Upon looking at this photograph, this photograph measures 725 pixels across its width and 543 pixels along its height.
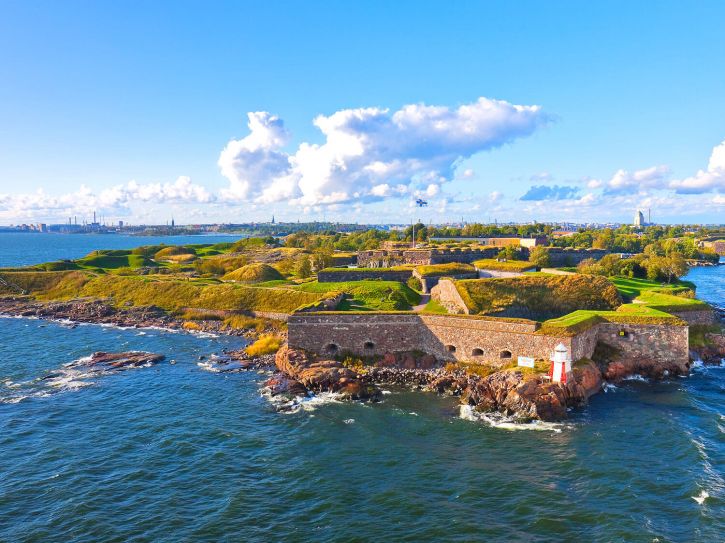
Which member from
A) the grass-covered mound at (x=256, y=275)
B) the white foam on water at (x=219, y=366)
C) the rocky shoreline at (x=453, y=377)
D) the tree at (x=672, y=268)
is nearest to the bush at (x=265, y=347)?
the rocky shoreline at (x=453, y=377)

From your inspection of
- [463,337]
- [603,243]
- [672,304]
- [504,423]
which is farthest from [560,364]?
[603,243]

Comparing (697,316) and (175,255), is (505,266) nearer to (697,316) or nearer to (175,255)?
(697,316)

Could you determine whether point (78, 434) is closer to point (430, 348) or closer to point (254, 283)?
point (430, 348)

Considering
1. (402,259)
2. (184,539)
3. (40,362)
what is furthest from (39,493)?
(402,259)

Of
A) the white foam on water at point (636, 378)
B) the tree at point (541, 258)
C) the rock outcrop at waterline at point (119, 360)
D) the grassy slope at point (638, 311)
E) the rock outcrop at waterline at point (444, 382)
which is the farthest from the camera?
the tree at point (541, 258)

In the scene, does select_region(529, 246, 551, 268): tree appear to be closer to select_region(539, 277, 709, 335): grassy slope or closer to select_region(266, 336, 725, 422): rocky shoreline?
select_region(539, 277, 709, 335): grassy slope

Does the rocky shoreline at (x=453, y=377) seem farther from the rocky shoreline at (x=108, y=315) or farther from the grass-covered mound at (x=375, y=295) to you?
the rocky shoreline at (x=108, y=315)

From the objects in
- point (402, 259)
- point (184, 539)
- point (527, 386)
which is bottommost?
point (184, 539)
